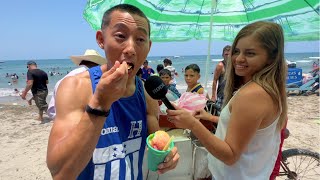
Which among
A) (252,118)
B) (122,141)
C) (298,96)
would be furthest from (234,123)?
(298,96)

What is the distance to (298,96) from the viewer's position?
40.4 ft

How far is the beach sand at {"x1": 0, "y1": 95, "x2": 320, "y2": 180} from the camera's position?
495 cm

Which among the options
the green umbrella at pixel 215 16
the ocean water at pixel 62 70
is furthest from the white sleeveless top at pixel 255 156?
the green umbrella at pixel 215 16

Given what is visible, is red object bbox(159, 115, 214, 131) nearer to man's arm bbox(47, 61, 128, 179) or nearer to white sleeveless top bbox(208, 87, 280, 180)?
white sleeveless top bbox(208, 87, 280, 180)

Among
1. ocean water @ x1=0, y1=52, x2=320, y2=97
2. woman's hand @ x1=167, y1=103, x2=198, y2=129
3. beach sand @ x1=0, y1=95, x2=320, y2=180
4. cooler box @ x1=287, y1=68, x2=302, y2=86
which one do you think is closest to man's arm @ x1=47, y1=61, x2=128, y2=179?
woman's hand @ x1=167, y1=103, x2=198, y2=129

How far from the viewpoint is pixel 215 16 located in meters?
4.57

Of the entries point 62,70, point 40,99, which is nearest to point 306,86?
point 40,99

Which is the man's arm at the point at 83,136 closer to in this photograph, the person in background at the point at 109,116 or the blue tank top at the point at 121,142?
the person in background at the point at 109,116

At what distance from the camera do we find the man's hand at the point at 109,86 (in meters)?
1.02

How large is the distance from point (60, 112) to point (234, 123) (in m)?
1.05

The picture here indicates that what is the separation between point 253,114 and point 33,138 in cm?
690

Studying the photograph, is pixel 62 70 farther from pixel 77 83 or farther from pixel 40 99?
pixel 77 83

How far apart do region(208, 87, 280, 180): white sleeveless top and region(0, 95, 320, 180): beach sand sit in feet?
12.8

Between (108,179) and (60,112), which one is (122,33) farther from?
(108,179)
